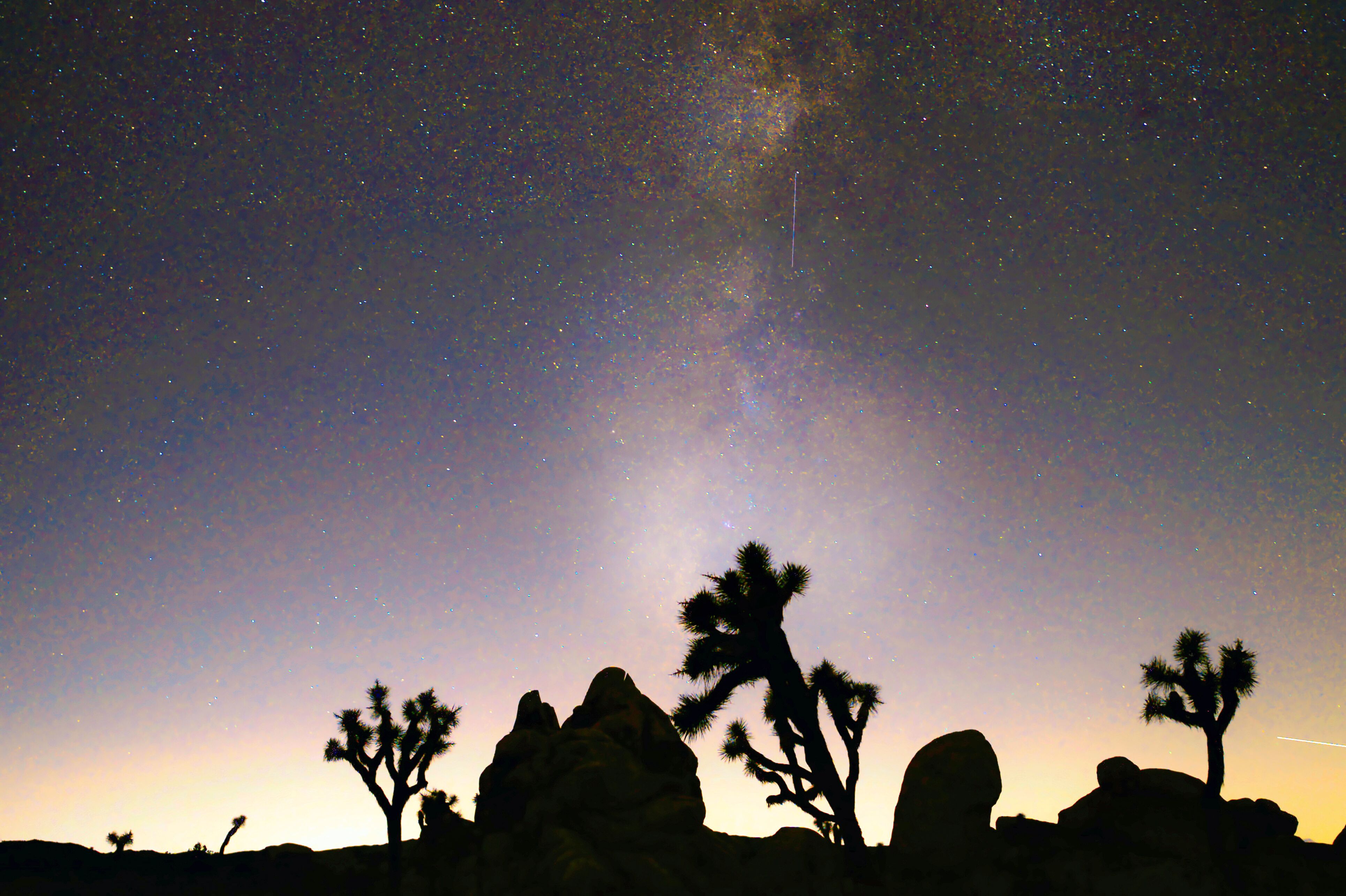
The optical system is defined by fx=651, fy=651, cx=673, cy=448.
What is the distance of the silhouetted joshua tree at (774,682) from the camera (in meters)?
16.3

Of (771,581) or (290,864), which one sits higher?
(771,581)

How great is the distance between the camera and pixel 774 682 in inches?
658

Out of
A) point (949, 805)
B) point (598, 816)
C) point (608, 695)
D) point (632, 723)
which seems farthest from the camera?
point (608, 695)

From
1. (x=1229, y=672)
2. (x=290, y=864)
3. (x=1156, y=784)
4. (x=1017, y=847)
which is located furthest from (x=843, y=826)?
(x=290, y=864)

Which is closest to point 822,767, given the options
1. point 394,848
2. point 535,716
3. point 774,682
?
point 774,682

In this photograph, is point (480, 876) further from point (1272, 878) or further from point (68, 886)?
point (68, 886)

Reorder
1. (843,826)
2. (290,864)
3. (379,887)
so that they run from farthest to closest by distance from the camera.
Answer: (290,864) < (379,887) < (843,826)

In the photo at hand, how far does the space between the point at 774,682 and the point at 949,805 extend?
5.44m

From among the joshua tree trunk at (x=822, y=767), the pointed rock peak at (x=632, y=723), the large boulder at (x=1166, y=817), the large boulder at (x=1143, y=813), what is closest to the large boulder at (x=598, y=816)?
the pointed rock peak at (x=632, y=723)

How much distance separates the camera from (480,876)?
18.1 meters

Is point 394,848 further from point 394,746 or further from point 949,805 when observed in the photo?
point 949,805

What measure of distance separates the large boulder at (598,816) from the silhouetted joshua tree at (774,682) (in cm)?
307

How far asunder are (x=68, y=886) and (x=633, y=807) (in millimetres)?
24597

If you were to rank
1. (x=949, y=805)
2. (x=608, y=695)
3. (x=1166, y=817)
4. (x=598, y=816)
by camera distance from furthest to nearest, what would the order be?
(x=608, y=695)
(x=598, y=816)
(x=949, y=805)
(x=1166, y=817)
